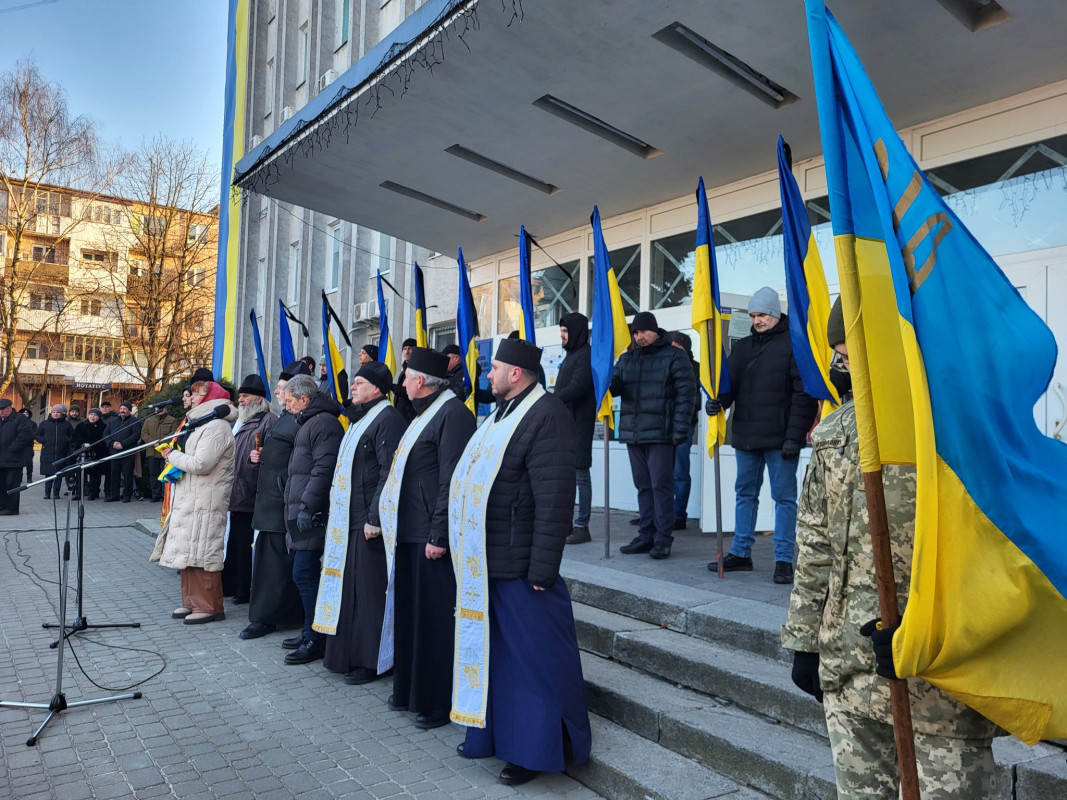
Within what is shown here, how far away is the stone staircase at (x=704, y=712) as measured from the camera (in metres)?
3.38

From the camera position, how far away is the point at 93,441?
1814cm

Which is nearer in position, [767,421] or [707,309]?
[767,421]

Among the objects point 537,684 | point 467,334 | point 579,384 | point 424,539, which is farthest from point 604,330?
point 537,684

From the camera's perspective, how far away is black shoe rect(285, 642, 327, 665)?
19.3ft

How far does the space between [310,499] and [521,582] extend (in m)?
2.38

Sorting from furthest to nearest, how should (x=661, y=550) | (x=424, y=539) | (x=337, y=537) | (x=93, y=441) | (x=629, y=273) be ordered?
(x=93, y=441) < (x=629, y=273) < (x=661, y=550) < (x=337, y=537) < (x=424, y=539)

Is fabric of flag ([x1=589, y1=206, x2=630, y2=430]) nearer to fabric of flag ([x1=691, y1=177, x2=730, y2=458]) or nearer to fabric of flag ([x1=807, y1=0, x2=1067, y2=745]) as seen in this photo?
fabric of flag ([x1=691, y1=177, x2=730, y2=458])

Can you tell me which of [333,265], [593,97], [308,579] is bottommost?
[308,579]

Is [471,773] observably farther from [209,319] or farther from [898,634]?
[209,319]

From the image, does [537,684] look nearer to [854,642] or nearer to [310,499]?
[854,642]

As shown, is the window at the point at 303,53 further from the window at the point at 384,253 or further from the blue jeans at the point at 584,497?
the blue jeans at the point at 584,497

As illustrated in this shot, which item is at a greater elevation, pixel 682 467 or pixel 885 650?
pixel 682 467

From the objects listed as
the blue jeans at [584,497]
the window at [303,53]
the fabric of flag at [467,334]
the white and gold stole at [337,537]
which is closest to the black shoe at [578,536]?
the blue jeans at [584,497]

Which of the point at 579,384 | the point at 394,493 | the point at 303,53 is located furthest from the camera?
the point at 303,53
